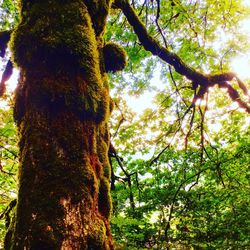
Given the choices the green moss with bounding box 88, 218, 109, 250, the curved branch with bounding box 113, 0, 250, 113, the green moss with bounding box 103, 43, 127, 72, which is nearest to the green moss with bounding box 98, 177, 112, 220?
the green moss with bounding box 88, 218, 109, 250

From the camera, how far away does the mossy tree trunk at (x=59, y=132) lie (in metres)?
1.45

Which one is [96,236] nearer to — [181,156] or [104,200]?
[104,200]

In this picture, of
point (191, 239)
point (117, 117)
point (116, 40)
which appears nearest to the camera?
point (191, 239)

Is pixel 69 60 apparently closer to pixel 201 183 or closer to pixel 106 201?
pixel 106 201

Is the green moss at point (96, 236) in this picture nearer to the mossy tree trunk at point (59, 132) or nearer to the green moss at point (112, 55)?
the mossy tree trunk at point (59, 132)

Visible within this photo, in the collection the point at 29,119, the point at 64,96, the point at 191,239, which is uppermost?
the point at 191,239

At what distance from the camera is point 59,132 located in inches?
67.3

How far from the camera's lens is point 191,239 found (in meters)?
7.59

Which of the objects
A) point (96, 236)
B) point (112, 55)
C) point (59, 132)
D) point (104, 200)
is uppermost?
point (112, 55)

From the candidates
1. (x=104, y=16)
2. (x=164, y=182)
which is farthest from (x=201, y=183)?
(x=104, y=16)

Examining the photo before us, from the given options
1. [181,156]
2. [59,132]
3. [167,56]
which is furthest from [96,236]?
[181,156]

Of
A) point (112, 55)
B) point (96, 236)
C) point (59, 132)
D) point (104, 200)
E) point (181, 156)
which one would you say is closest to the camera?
point (96, 236)

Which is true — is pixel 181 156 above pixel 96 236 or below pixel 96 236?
above

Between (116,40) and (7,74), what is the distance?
18.0 feet
